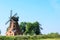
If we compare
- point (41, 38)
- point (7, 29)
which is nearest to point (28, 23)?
point (7, 29)

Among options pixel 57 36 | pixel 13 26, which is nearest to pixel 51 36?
pixel 57 36

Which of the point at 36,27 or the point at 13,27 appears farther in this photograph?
the point at 36,27

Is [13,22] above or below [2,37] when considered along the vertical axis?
above

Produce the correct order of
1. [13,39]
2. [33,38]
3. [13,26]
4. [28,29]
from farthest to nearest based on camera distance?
1. [28,29]
2. [13,26]
3. [33,38]
4. [13,39]

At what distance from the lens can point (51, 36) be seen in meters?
30.7

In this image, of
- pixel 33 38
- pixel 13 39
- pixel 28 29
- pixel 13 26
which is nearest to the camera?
pixel 13 39

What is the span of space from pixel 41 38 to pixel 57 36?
239cm

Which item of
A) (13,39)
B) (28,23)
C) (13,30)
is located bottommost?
(13,39)

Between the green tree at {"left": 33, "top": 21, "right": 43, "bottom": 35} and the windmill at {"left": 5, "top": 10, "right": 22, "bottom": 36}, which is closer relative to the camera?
the windmill at {"left": 5, "top": 10, "right": 22, "bottom": 36}

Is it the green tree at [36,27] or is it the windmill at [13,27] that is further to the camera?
the green tree at [36,27]

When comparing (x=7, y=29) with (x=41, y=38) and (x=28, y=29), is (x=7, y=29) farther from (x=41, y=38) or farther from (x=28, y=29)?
(x=41, y=38)

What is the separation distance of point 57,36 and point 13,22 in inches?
1446

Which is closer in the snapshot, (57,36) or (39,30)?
(57,36)

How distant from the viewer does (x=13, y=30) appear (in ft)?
214
